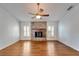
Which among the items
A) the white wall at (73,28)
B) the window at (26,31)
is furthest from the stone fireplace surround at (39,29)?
the white wall at (73,28)

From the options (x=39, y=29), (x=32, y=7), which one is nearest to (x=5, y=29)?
(x=32, y=7)

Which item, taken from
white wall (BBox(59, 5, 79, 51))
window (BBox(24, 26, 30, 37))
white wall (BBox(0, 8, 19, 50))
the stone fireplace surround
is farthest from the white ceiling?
the stone fireplace surround

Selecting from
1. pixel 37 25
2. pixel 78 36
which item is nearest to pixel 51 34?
pixel 37 25

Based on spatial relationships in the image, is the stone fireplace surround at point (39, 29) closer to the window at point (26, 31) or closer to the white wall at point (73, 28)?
the window at point (26, 31)

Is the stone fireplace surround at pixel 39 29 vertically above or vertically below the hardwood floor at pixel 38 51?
above

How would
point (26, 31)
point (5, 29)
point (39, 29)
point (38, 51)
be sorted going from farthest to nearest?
1. point (39, 29)
2. point (26, 31)
3. point (5, 29)
4. point (38, 51)

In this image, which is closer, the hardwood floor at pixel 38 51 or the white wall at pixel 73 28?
the hardwood floor at pixel 38 51

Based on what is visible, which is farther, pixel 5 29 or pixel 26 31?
pixel 26 31

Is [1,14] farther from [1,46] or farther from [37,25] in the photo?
[37,25]

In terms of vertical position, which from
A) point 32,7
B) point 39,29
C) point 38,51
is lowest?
point 38,51

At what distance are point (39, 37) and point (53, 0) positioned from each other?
10.6 m

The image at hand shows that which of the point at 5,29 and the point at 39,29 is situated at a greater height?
the point at 39,29

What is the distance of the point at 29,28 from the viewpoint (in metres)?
11.3

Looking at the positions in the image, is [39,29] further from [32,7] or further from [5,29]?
[32,7]
